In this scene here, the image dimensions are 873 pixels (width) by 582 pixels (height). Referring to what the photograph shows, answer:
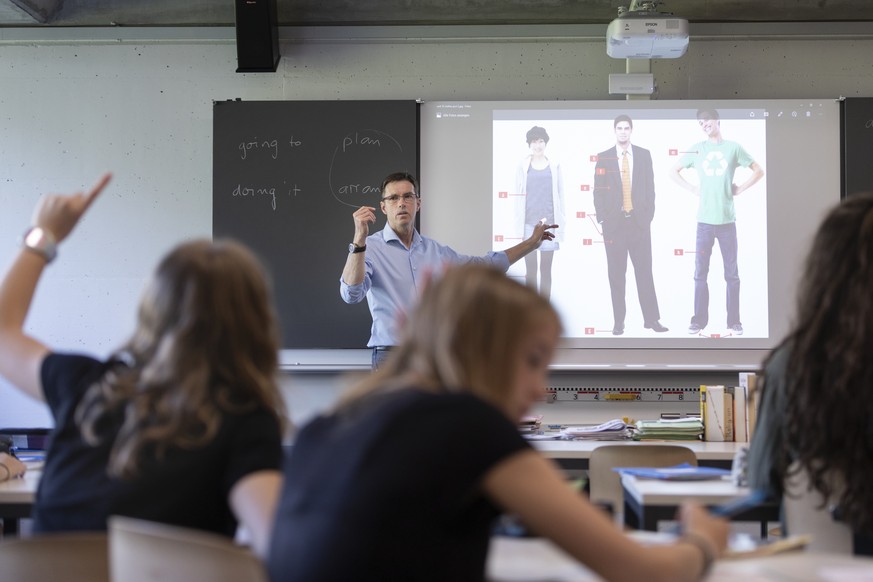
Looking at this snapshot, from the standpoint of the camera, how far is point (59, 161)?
20.2 ft

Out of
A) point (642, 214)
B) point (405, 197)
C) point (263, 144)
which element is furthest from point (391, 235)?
point (642, 214)

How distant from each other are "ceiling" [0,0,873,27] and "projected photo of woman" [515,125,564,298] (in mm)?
803

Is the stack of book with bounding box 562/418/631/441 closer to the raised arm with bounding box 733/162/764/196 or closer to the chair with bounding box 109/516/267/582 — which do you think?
the raised arm with bounding box 733/162/764/196

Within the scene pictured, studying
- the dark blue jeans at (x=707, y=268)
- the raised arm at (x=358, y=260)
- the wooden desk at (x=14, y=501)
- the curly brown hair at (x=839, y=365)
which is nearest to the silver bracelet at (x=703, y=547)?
the curly brown hair at (x=839, y=365)

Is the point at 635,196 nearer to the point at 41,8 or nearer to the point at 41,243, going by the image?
the point at 41,8

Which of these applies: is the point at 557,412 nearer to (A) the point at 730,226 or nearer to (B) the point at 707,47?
(A) the point at 730,226

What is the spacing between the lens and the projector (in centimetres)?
539

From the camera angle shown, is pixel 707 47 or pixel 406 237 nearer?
pixel 406 237

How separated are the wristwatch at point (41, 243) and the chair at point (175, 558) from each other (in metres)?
0.78

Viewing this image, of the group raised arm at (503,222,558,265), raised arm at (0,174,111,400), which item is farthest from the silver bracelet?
raised arm at (503,222,558,265)

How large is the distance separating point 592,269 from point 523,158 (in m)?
0.78

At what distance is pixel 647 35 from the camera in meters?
5.40

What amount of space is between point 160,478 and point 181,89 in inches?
196

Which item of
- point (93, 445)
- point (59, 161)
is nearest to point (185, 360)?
point (93, 445)
